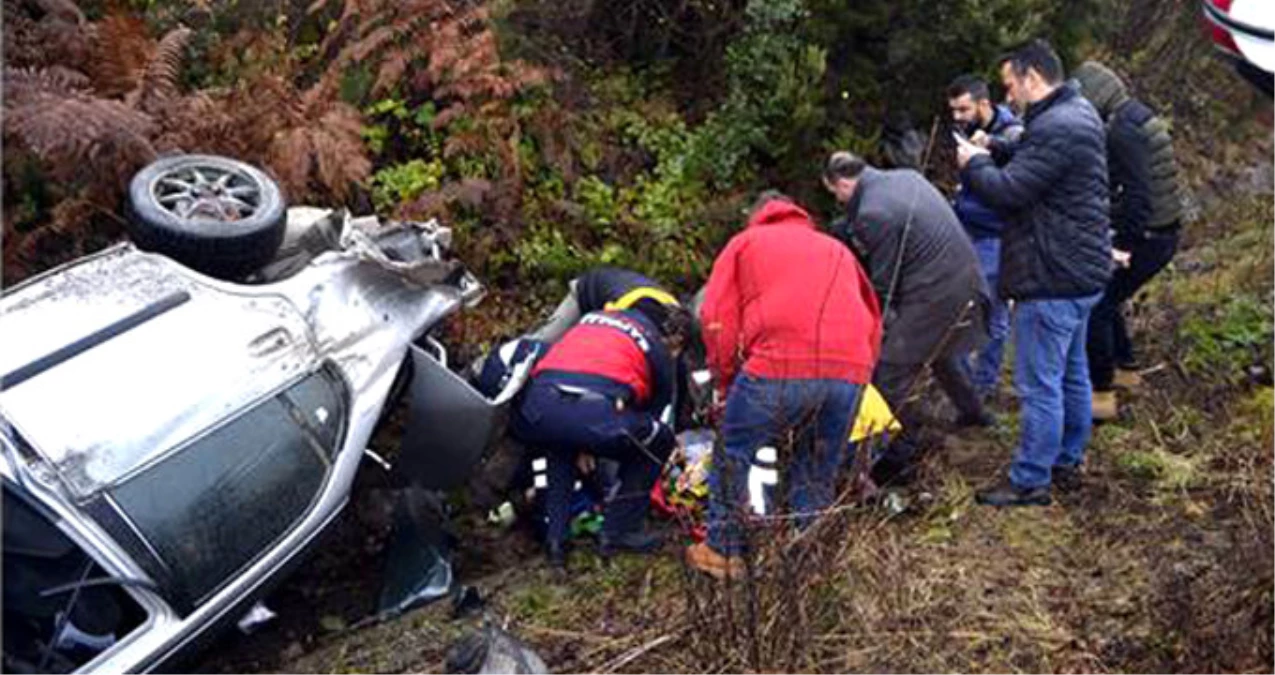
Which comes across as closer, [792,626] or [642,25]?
[792,626]

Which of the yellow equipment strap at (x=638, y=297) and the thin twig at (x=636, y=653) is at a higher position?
the yellow equipment strap at (x=638, y=297)

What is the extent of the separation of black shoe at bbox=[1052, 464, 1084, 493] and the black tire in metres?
3.75

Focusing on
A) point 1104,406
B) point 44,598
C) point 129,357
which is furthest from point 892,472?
point 44,598

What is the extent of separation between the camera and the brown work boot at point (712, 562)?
4.34 meters

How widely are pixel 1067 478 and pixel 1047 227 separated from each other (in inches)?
52.0

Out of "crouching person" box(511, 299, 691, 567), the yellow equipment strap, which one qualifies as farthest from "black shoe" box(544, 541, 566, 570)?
the yellow equipment strap

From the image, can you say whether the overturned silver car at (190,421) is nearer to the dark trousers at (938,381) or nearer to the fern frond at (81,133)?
the fern frond at (81,133)

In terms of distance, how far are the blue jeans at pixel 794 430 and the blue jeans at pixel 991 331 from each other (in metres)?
1.88

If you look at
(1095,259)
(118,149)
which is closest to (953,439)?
(1095,259)

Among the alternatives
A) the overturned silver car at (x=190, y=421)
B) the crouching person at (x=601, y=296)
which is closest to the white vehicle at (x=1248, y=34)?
the crouching person at (x=601, y=296)

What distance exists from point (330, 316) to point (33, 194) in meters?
2.48

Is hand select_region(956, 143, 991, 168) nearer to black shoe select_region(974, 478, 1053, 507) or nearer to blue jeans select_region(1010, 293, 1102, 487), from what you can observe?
blue jeans select_region(1010, 293, 1102, 487)

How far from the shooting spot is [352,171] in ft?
24.1

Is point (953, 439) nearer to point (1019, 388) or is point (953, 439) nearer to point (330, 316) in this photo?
point (1019, 388)
